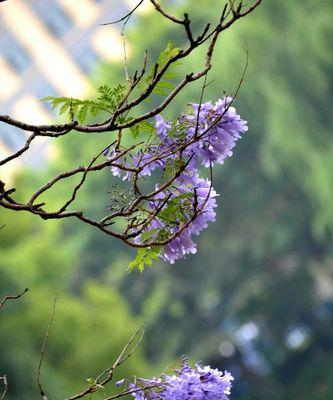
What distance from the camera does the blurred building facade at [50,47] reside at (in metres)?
49.2

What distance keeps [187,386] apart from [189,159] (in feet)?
2.02

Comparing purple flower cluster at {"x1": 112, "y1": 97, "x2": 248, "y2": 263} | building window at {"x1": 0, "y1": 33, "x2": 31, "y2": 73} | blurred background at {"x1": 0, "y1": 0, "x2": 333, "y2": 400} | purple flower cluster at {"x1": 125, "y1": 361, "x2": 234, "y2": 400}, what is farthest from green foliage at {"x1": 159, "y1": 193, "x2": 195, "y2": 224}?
building window at {"x1": 0, "y1": 33, "x2": 31, "y2": 73}

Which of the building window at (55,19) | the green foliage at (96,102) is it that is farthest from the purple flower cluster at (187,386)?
the building window at (55,19)

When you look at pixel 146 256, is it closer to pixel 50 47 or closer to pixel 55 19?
pixel 50 47

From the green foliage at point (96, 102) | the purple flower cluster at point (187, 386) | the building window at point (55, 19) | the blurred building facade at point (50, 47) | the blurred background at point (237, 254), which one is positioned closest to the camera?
the purple flower cluster at point (187, 386)

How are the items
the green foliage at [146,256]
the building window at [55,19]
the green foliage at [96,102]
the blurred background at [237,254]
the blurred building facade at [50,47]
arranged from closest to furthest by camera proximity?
the green foliage at [96,102]
the green foliage at [146,256]
the blurred background at [237,254]
the blurred building facade at [50,47]
the building window at [55,19]

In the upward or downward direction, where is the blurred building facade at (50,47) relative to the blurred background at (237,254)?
upward

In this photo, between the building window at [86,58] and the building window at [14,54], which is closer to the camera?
the building window at [14,54]

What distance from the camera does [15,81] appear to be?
162 ft

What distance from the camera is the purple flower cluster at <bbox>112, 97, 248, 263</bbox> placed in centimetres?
310

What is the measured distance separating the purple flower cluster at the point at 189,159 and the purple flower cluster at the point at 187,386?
14.4 inches

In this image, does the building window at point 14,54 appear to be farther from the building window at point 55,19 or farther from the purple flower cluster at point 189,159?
the purple flower cluster at point 189,159

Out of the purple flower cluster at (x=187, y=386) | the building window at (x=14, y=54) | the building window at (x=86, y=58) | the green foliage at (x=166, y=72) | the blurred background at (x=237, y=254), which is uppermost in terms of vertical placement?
the building window at (x=14, y=54)

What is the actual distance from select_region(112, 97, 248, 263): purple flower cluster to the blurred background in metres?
17.7
